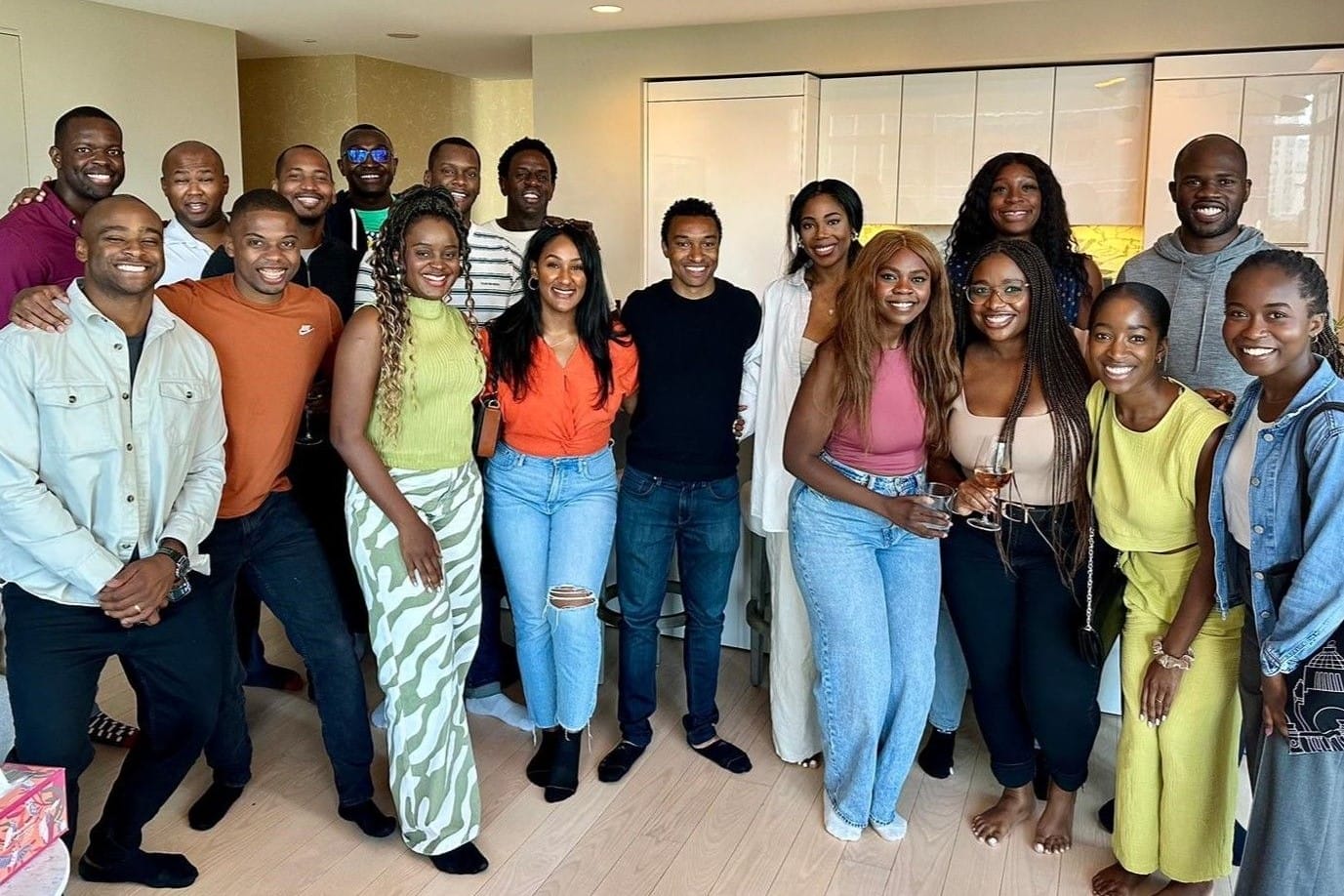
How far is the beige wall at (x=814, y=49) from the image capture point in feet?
18.1

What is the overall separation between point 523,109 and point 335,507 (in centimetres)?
760

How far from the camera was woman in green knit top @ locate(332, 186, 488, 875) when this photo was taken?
2312 mm

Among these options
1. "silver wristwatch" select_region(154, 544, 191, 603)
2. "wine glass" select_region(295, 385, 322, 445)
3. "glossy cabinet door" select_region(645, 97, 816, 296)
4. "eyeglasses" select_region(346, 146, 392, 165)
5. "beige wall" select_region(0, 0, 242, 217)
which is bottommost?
"silver wristwatch" select_region(154, 544, 191, 603)

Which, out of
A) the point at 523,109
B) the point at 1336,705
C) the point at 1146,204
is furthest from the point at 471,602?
the point at 523,109

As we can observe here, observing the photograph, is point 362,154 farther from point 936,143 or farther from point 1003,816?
point 936,143

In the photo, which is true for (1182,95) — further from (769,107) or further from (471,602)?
(471,602)

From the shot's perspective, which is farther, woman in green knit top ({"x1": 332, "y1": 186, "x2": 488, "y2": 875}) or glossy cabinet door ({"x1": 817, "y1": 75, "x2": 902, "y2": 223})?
glossy cabinet door ({"x1": 817, "y1": 75, "x2": 902, "y2": 223})

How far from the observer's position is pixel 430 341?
2.38 meters

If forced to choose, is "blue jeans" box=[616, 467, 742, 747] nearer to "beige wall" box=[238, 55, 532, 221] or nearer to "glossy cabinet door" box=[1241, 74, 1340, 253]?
"glossy cabinet door" box=[1241, 74, 1340, 253]

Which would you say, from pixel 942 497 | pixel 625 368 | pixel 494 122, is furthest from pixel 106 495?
pixel 494 122

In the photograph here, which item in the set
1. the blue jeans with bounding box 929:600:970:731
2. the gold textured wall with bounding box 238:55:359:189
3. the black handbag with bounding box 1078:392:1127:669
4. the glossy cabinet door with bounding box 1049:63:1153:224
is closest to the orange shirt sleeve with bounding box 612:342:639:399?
the blue jeans with bounding box 929:600:970:731

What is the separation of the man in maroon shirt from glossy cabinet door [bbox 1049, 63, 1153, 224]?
4.67 metres

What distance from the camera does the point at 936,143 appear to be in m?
6.21

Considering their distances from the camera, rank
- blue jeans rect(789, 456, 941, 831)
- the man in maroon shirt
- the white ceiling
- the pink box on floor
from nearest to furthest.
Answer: the pink box on floor, blue jeans rect(789, 456, 941, 831), the man in maroon shirt, the white ceiling
